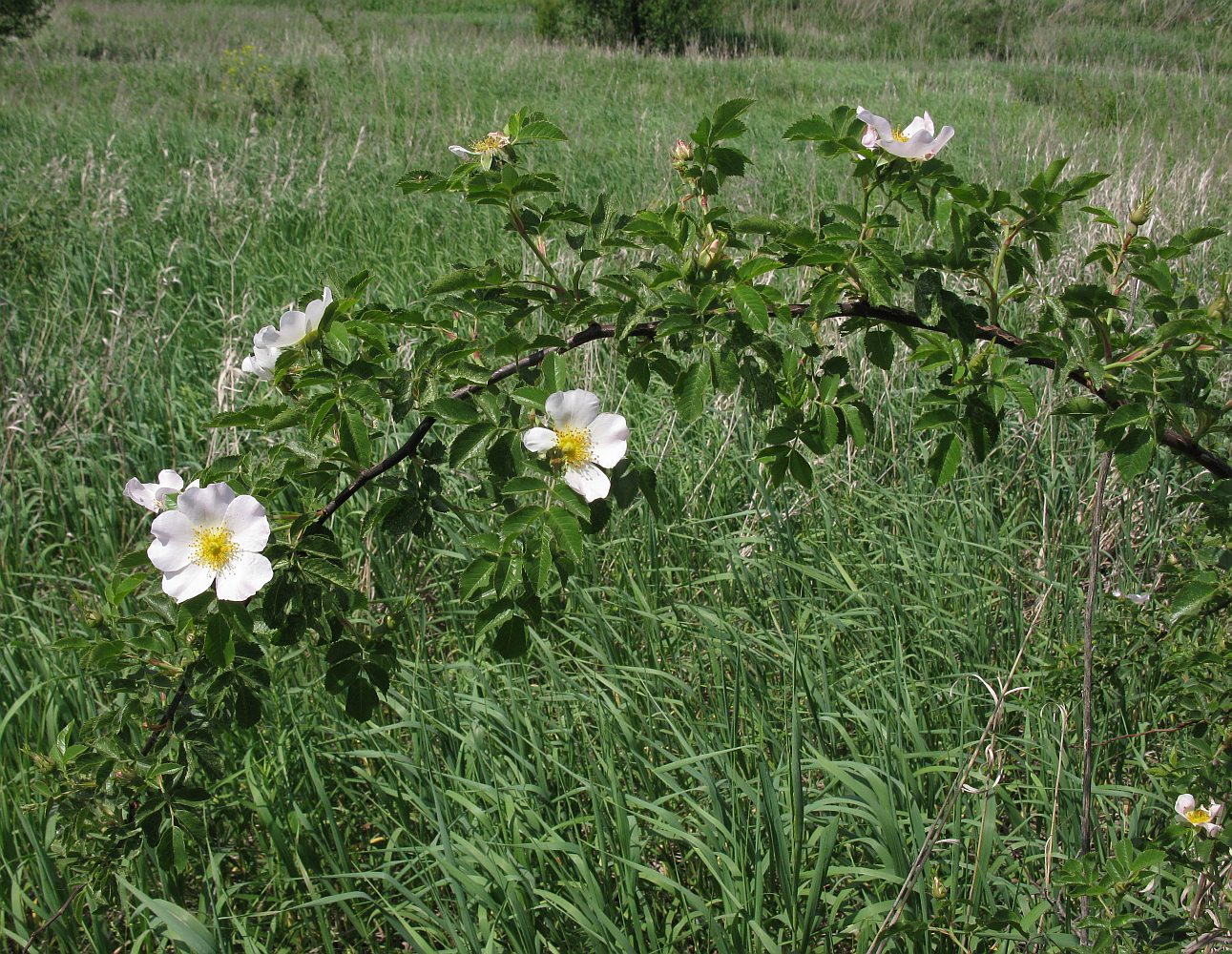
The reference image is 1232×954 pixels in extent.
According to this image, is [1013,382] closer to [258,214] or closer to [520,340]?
[520,340]

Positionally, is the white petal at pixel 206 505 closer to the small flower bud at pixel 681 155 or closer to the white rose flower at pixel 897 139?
the small flower bud at pixel 681 155

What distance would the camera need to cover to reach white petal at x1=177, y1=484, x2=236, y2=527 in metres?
0.89

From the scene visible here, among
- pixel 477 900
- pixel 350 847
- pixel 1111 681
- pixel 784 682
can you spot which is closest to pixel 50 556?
pixel 350 847

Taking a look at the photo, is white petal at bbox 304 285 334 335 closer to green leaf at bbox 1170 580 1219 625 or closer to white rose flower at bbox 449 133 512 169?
white rose flower at bbox 449 133 512 169

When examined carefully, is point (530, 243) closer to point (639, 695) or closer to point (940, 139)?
point (940, 139)

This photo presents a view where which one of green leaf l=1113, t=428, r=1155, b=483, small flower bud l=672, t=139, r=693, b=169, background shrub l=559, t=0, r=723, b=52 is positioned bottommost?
green leaf l=1113, t=428, r=1155, b=483

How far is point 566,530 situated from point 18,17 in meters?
17.9

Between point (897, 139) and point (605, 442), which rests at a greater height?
point (897, 139)

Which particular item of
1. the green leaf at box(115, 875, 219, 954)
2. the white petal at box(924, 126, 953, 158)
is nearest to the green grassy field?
the green leaf at box(115, 875, 219, 954)

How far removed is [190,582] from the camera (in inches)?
34.3

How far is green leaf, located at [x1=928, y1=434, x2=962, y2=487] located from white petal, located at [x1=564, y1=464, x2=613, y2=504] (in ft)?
1.23

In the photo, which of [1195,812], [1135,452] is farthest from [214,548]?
[1195,812]

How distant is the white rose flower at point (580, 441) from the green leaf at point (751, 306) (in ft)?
0.59

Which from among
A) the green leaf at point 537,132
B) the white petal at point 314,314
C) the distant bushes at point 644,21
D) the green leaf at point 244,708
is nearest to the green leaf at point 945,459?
the green leaf at point 537,132
